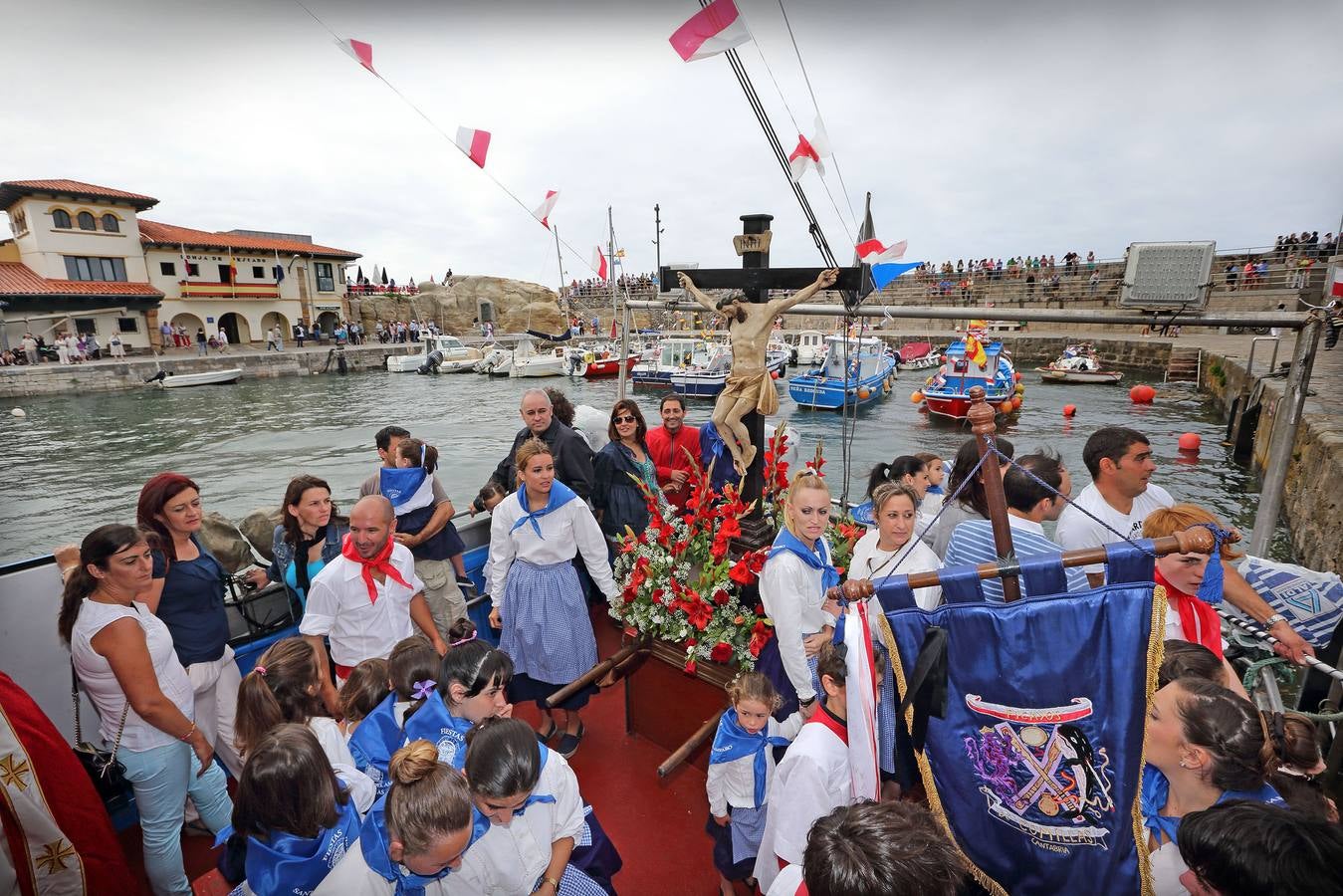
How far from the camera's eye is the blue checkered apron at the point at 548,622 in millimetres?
3305

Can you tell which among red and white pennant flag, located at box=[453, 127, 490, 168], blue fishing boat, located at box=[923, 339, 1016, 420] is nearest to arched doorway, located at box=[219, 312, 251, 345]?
blue fishing boat, located at box=[923, 339, 1016, 420]

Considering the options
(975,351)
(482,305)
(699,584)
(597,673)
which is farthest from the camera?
(482,305)

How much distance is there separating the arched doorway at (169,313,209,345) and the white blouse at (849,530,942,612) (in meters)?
43.9

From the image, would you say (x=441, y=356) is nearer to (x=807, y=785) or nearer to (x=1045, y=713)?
(x=807, y=785)

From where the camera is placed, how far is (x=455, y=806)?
1679 millimetres

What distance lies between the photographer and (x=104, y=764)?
2541 mm

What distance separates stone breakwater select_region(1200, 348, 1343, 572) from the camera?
19.6 ft

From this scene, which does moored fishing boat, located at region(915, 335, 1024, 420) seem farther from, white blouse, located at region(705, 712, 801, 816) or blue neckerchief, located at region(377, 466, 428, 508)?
white blouse, located at region(705, 712, 801, 816)

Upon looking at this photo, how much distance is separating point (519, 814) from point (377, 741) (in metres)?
0.81

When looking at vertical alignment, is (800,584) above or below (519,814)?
above

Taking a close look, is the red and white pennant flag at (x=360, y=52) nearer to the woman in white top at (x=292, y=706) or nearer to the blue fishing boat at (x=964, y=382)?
the woman in white top at (x=292, y=706)

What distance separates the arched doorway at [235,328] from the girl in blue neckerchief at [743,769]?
46002mm

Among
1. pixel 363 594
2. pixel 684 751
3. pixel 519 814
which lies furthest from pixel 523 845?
pixel 363 594

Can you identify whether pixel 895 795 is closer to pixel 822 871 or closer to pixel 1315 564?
pixel 822 871
